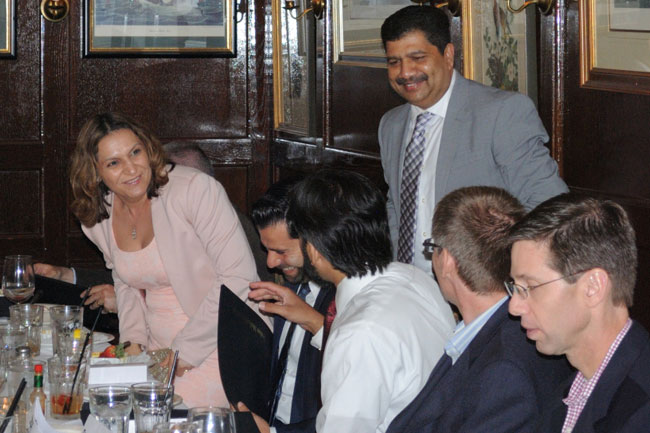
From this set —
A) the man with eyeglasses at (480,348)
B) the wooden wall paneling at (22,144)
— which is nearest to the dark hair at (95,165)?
the man with eyeglasses at (480,348)

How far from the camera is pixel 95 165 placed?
317cm

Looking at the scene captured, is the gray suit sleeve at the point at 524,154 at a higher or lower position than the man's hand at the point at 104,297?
higher

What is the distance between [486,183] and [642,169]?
0.50 m

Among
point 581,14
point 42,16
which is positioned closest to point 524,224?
point 581,14

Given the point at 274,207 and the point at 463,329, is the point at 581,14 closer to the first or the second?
the point at 274,207

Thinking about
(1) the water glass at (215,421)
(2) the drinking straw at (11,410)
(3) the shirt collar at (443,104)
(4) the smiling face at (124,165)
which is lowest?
(2) the drinking straw at (11,410)

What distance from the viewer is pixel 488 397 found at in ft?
5.70

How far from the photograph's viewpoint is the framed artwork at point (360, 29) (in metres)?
4.14

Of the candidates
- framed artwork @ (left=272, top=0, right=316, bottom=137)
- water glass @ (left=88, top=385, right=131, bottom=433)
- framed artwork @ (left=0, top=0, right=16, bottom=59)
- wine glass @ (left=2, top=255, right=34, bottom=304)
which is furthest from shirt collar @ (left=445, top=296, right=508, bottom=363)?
framed artwork @ (left=0, top=0, right=16, bottom=59)

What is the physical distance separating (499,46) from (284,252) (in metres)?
1.17

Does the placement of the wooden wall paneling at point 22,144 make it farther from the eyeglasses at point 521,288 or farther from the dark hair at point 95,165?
the eyeglasses at point 521,288

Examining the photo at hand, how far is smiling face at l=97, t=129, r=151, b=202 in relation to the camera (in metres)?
3.10

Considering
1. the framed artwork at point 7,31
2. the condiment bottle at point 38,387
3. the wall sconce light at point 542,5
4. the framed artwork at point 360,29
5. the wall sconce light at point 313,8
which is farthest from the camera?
the framed artwork at point 7,31

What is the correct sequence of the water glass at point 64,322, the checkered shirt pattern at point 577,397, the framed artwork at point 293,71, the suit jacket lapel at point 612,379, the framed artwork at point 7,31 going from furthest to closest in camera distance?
the framed artwork at point 7,31
the framed artwork at point 293,71
the water glass at point 64,322
the checkered shirt pattern at point 577,397
the suit jacket lapel at point 612,379
